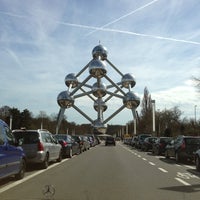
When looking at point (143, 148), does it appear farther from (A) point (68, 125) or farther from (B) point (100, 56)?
(A) point (68, 125)

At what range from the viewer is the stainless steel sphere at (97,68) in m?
98.3

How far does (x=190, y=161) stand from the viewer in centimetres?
2484

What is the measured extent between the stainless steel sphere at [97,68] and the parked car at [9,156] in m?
84.9

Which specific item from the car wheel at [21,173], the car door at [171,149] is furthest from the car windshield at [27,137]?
the car door at [171,149]

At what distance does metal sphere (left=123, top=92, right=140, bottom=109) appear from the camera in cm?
10343

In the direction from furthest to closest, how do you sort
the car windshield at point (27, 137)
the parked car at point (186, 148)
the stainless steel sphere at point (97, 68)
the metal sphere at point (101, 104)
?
the metal sphere at point (101, 104)
the stainless steel sphere at point (97, 68)
the parked car at point (186, 148)
the car windshield at point (27, 137)

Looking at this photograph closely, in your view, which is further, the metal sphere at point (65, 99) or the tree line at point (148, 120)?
the metal sphere at point (65, 99)

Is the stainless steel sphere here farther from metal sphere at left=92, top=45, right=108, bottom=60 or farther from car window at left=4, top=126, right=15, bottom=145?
car window at left=4, top=126, right=15, bottom=145

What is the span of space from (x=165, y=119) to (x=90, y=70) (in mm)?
23204

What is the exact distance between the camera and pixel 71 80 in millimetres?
106312

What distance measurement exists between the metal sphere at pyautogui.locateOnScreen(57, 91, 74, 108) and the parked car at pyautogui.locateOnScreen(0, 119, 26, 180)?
88240 millimetres

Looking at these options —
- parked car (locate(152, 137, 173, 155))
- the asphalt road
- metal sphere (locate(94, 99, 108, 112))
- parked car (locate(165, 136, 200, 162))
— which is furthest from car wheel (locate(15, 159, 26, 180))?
metal sphere (locate(94, 99, 108, 112))

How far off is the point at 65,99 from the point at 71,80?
657 centimetres

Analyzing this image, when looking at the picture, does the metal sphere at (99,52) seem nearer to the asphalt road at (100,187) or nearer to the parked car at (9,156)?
the asphalt road at (100,187)
